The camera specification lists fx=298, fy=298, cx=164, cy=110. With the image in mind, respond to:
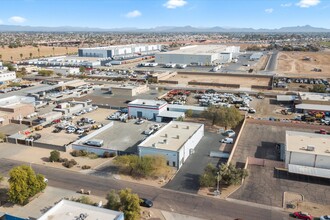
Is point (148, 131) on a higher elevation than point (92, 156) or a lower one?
higher

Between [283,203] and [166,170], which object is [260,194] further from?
[166,170]

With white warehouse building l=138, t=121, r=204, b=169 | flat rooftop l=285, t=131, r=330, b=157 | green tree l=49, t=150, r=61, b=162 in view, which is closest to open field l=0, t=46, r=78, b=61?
green tree l=49, t=150, r=61, b=162

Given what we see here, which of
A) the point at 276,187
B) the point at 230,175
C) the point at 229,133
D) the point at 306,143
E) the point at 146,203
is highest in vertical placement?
the point at 306,143

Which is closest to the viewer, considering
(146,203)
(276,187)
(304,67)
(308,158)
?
(146,203)

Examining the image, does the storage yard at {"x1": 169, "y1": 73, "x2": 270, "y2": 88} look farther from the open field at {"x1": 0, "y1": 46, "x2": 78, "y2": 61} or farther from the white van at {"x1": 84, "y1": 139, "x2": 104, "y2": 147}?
the open field at {"x1": 0, "y1": 46, "x2": 78, "y2": 61}

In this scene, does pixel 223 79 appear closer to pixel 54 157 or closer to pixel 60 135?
pixel 60 135

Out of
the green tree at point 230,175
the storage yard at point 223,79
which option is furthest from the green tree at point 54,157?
the storage yard at point 223,79

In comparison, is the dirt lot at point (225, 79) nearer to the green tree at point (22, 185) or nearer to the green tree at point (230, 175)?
the green tree at point (230, 175)

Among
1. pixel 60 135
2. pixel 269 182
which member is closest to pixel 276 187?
pixel 269 182
